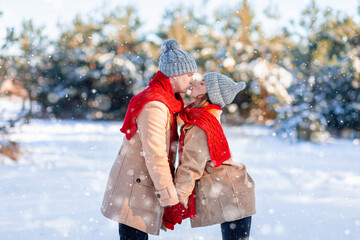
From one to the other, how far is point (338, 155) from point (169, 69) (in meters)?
7.41

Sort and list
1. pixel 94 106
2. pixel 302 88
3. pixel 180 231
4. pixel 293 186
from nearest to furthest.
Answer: pixel 180 231
pixel 293 186
pixel 302 88
pixel 94 106

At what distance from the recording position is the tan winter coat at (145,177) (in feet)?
6.31

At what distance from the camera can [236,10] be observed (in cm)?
1506

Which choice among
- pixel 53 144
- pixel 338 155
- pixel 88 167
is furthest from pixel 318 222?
pixel 53 144

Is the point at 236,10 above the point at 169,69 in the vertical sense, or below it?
above

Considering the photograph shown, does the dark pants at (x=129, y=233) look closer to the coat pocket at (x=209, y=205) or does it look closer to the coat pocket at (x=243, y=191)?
the coat pocket at (x=209, y=205)

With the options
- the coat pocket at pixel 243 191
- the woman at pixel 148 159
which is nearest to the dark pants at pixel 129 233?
the woman at pixel 148 159

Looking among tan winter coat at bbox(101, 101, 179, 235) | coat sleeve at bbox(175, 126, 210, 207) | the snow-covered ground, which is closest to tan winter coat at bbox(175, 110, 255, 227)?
coat sleeve at bbox(175, 126, 210, 207)

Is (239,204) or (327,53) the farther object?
(327,53)

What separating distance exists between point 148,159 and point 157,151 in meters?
0.07

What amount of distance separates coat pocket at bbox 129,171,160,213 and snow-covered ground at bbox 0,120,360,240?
5.03 ft

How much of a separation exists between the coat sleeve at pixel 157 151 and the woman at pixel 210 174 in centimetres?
8

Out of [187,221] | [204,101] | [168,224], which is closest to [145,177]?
[168,224]

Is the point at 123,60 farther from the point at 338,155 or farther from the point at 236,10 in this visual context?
the point at 338,155
